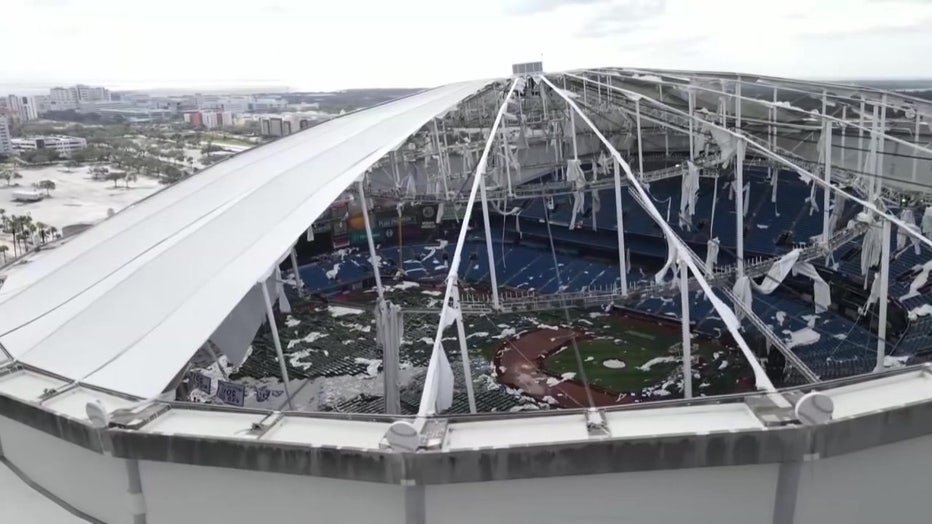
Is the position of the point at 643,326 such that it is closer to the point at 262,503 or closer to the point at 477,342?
the point at 477,342

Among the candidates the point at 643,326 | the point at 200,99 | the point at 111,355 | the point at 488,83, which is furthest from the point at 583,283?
the point at 200,99

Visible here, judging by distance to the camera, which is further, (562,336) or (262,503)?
(562,336)

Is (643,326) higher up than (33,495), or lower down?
lower down

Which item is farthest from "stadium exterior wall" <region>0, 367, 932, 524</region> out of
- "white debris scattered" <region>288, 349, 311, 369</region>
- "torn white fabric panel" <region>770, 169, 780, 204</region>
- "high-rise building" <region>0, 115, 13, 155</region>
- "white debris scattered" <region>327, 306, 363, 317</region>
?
"high-rise building" <region>0, 115, 13, 155</region>

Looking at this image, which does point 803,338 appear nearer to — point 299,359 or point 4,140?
point 299,359

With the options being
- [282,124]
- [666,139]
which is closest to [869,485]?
[666,139]

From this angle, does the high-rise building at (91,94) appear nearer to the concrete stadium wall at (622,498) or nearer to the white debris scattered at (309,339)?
the white debris scattered at (309,339)

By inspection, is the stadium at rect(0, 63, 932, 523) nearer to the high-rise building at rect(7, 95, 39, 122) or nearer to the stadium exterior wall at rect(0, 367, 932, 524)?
the stadium exterior wall at rect(0, 367, 932, 524)
